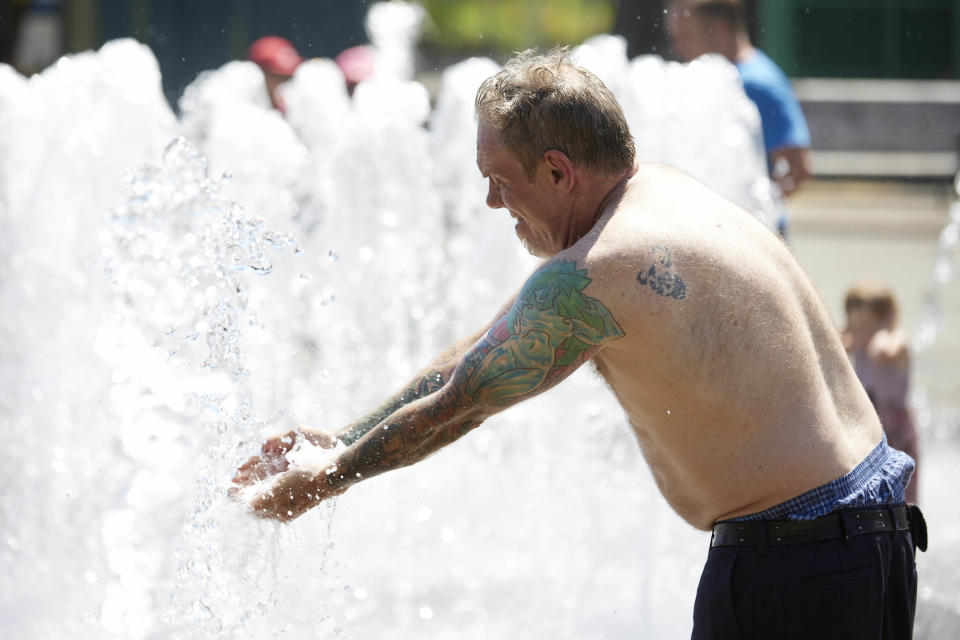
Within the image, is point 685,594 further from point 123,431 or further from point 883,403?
point 123,431

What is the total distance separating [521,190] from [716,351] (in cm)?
43

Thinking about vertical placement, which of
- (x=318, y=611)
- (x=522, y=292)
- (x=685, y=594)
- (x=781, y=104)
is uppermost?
(x=522, y=292)

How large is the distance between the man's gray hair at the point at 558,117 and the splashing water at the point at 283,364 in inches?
31.6

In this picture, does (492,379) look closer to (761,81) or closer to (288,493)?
(288,493)

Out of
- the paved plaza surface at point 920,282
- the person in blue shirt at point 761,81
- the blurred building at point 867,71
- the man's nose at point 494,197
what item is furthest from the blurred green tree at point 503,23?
the man's nose at point 494,197

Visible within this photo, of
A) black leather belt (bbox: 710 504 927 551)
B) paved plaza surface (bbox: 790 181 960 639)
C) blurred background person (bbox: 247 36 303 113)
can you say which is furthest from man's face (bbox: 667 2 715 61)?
black leather belt (bbox: 710 504 927 551)

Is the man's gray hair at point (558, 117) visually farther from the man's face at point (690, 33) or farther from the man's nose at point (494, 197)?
the man's face at point (690, 33)

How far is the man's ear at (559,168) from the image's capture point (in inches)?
89.8

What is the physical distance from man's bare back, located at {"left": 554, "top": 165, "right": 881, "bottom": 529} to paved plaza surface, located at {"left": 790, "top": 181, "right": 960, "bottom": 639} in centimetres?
90

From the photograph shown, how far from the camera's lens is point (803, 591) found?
2258 mm

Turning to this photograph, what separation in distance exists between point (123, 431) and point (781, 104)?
9.23 ft

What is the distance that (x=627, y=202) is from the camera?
2.29 metres

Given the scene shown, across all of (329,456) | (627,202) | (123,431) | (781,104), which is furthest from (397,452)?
(781,104)

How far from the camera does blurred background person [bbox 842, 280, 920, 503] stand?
4773mm
